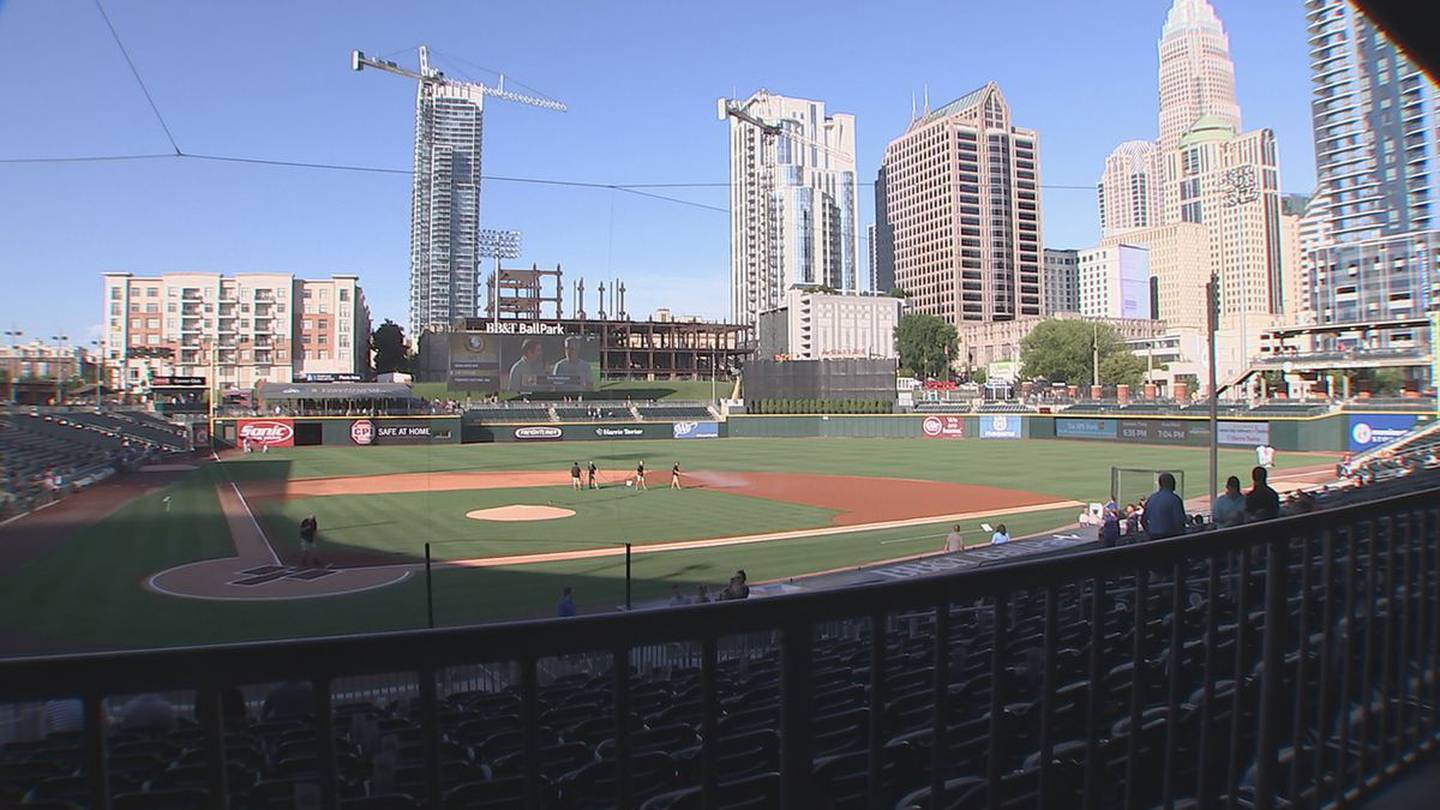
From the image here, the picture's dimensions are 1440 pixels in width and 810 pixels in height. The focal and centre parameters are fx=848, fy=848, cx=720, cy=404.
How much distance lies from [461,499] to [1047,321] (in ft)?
348

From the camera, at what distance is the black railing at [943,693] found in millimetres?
1620

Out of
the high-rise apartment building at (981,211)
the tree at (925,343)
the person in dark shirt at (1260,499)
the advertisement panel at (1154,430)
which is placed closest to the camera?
the person in dark shirt at (1260,499)

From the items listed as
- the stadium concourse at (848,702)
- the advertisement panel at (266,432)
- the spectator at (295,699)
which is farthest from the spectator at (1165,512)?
the advertisement panel at (266,432)

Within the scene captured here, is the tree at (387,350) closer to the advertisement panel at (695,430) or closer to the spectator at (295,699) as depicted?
the advertisement panel at (695,430)

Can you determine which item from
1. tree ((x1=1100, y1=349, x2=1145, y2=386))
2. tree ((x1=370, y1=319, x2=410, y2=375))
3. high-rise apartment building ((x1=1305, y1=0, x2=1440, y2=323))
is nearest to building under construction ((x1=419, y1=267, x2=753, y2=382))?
tree ((x1=370, y1=319, x2=410, y2=375))

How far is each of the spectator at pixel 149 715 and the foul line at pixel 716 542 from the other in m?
19.4

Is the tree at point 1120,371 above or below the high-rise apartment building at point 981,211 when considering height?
below

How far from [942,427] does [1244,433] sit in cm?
2186

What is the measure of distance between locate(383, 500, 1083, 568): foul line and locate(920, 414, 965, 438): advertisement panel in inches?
1489

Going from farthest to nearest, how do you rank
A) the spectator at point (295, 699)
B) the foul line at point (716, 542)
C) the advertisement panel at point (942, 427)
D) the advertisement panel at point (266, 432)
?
the advertisement panel at point (942, 427)
the advertisement panel at point (266, 432)
the foul line at point (716, 542)
the spectator at point (295, 699)

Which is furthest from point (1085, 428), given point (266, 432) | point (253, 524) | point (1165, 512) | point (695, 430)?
point (266, 432)

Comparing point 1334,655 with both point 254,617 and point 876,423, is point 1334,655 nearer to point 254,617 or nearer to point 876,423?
point 254,617

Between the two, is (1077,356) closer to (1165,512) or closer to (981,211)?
(981,211)

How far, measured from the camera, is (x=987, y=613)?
26.8 feet
